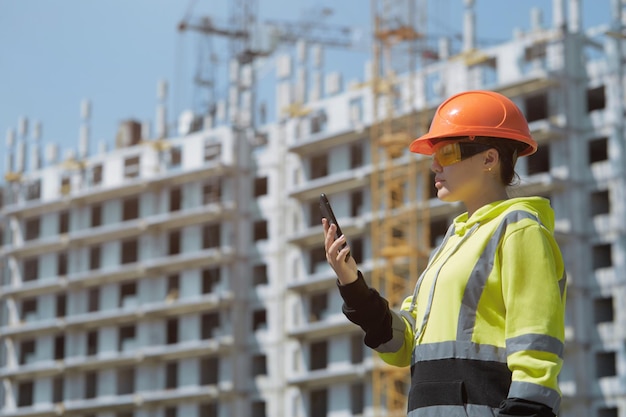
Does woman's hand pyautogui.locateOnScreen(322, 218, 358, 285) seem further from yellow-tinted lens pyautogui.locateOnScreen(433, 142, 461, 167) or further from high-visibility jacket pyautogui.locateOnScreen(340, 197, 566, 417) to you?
yellow-tinted lens pyautogui.locateOnScreen(433, 142, 461, 167)

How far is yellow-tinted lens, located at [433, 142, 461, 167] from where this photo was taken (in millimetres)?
6215

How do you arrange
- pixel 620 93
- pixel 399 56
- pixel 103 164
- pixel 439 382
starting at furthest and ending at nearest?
pixel 103 164 → pixel 399 56 → pixel 620 93 → pixel 439 382

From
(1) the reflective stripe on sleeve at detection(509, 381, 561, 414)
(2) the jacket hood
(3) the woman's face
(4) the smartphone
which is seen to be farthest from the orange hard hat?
(1) the reflective stripe on sleeve at detection(509, 381, 561, 414)

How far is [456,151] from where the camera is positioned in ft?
20.4

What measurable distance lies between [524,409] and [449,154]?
51.4 inches

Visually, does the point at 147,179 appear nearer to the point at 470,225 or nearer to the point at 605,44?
the point at 605,44

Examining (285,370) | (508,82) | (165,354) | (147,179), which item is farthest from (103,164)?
(508,82)

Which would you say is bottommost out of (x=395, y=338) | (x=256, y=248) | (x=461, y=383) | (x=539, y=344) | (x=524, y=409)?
(x=524, y=409)

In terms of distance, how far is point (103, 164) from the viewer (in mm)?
86062

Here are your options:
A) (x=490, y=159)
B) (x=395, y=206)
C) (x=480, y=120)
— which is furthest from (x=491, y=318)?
(x=395, y=206)

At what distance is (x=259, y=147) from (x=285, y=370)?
44.6 feet

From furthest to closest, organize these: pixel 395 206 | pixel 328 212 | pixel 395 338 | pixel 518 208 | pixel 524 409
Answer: pixel 395 206 → pixel 395 338 → pixel 328 212 → pixel 518 208 → pixel 524 409

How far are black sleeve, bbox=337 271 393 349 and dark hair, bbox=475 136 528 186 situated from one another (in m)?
0.75

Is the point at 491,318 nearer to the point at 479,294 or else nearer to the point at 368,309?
the point at 479,294
